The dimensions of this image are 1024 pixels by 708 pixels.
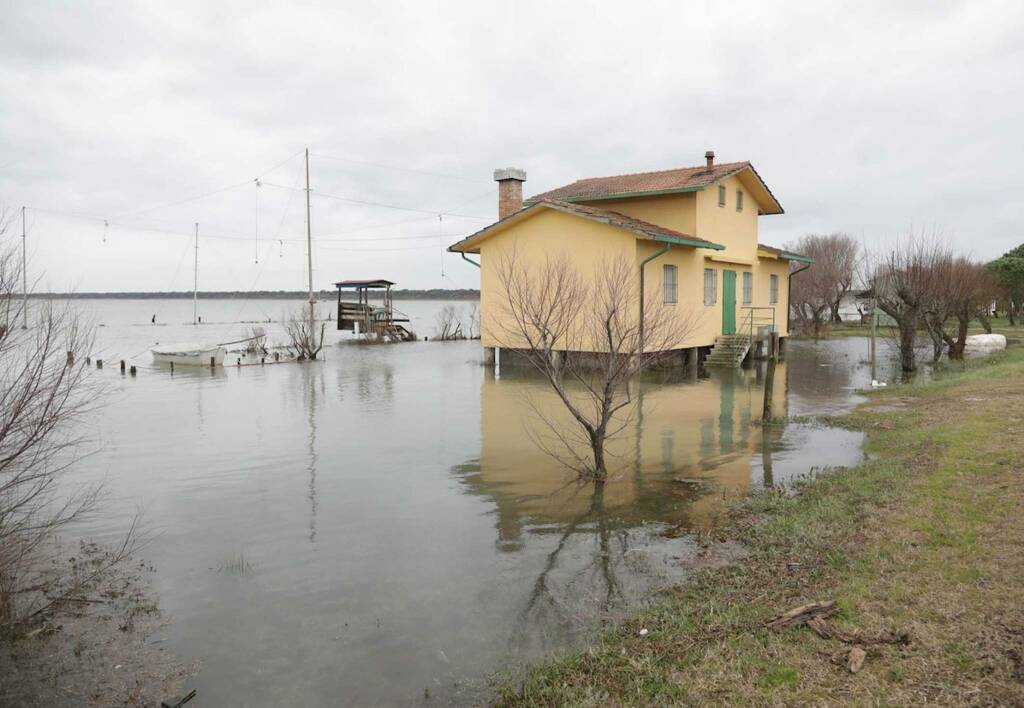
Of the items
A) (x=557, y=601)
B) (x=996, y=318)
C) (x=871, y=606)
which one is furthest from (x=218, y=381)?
(x=996, y=318)

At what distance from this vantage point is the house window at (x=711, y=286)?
24.7 metres

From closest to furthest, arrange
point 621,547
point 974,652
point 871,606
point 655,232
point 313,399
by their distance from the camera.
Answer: point 974,652 → point 871,606 → point 621,547 → point 313,399 → point 655,232

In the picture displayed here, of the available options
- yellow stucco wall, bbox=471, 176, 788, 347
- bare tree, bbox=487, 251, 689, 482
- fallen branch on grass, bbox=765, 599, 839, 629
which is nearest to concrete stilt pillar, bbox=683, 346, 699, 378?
yellow stucco wall, bbox=471, 176, 788, 347

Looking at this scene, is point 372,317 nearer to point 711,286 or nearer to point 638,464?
point 711,286

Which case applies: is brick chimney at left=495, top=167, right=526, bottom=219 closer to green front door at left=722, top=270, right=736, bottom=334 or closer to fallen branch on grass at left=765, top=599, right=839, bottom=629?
green front door at left=722, top=270, right=736, bottom=334

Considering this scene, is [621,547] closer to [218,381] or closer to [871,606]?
[871,606]

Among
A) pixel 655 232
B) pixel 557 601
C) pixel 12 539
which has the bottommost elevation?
pixel 557 601

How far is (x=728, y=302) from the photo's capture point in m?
26.0

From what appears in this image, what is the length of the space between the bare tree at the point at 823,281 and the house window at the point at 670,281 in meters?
21.9

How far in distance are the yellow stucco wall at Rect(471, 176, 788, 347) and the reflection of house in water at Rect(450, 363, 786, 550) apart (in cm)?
505

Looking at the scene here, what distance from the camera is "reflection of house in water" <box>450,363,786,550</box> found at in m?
8.66

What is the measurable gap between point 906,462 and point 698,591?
5295 mm

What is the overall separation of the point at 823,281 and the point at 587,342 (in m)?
33.8

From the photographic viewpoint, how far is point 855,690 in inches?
168
